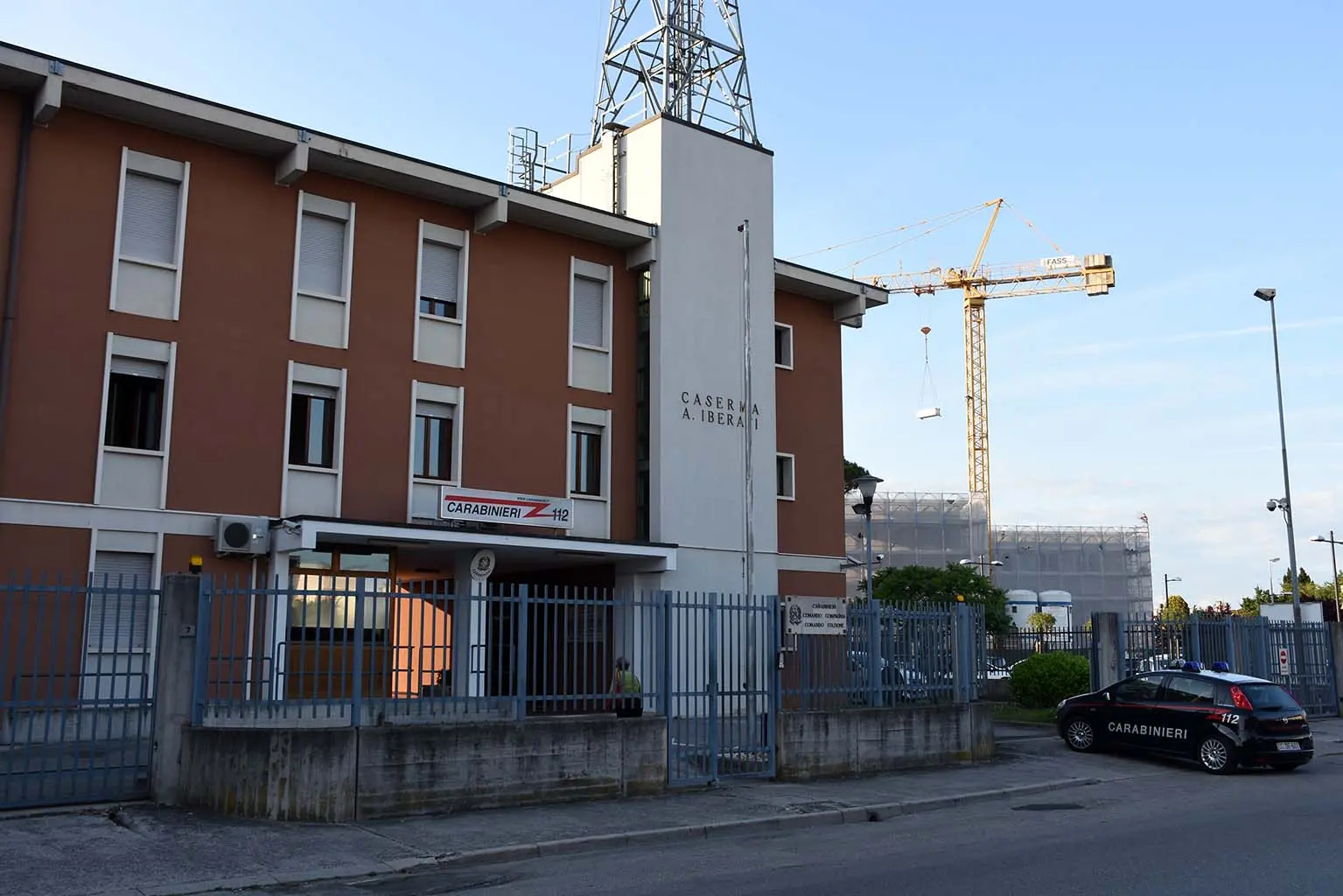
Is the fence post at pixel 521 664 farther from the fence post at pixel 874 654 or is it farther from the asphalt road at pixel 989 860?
the fence post at pixel 874 654

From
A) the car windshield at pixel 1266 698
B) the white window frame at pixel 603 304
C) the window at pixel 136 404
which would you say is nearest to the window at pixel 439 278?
the white window frame at pixel 603 304

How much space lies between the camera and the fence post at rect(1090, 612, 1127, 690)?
936 inches

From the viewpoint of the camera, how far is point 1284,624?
27.5 meters

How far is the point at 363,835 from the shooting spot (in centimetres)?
1161

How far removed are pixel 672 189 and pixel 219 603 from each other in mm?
16115

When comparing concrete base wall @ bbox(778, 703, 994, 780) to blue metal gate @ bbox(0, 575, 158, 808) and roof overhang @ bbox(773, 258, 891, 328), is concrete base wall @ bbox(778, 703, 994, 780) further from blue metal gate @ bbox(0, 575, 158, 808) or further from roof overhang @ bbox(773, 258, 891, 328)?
roof overhang @ bbox(773, 258, 891, 328)

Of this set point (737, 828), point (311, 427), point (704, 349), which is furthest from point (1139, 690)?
point (311, 427)

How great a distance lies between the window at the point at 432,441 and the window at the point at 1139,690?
1233 cm

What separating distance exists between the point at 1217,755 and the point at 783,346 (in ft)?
47.4

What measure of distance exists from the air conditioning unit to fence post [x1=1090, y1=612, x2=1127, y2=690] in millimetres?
15564

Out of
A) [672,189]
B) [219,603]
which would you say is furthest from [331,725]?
[672,189]

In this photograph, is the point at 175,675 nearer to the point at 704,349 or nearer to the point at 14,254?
the point at 14,254

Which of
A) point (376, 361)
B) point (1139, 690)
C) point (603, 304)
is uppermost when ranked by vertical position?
point (603, 304)

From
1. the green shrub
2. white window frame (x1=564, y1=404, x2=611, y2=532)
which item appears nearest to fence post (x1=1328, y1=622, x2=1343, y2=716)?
the green shrub
